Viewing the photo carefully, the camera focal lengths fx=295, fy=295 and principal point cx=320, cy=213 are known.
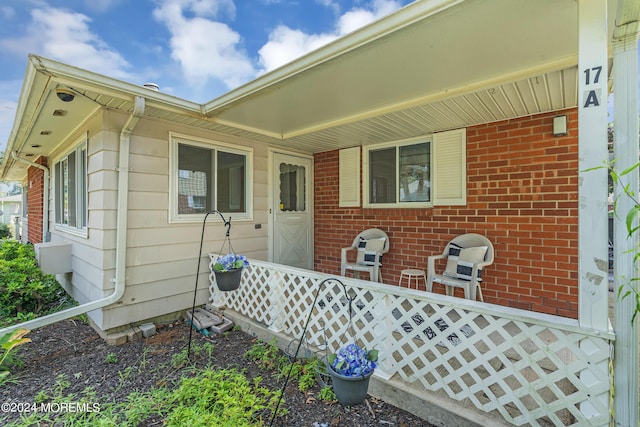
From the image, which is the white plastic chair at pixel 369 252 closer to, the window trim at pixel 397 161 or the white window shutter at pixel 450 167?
the window trim at pixel 397 161

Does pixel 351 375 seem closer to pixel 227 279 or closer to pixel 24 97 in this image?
pixel 227 279

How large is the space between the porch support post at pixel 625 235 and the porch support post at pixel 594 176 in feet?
0.17

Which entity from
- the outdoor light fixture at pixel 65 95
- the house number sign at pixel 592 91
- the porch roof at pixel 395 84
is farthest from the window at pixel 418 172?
the outdoor light fixture at pixel 65 95

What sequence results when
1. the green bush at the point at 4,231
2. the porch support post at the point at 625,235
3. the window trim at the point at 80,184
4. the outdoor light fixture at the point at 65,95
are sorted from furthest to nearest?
1. the green bush at the point at 4,231
2. the window trim at the point at 80,184
3. the outdoor light fixture at the point at 65,95
4. the porch support post at the point at 625,235

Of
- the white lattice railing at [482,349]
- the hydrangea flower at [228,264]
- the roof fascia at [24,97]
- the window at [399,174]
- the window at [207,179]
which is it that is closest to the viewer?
the white lattice railing at [482,349]

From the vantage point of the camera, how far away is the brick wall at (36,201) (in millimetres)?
6866

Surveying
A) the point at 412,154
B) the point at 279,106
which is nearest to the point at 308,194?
the point at 412,154

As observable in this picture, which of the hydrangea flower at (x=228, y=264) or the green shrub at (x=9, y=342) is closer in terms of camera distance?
the green shrub at (x=9, y=342)

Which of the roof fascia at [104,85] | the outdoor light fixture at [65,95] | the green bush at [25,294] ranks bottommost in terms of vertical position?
the green bush at [25,294]


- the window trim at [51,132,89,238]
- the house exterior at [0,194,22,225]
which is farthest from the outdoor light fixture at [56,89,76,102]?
the house exterior at [0,194,22,225]

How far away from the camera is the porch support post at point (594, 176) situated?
152cm

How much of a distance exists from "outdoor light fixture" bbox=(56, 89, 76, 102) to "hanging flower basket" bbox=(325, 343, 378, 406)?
3298 millimetres

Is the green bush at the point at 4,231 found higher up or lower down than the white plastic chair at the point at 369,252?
lower down

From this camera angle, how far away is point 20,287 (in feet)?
13.3
